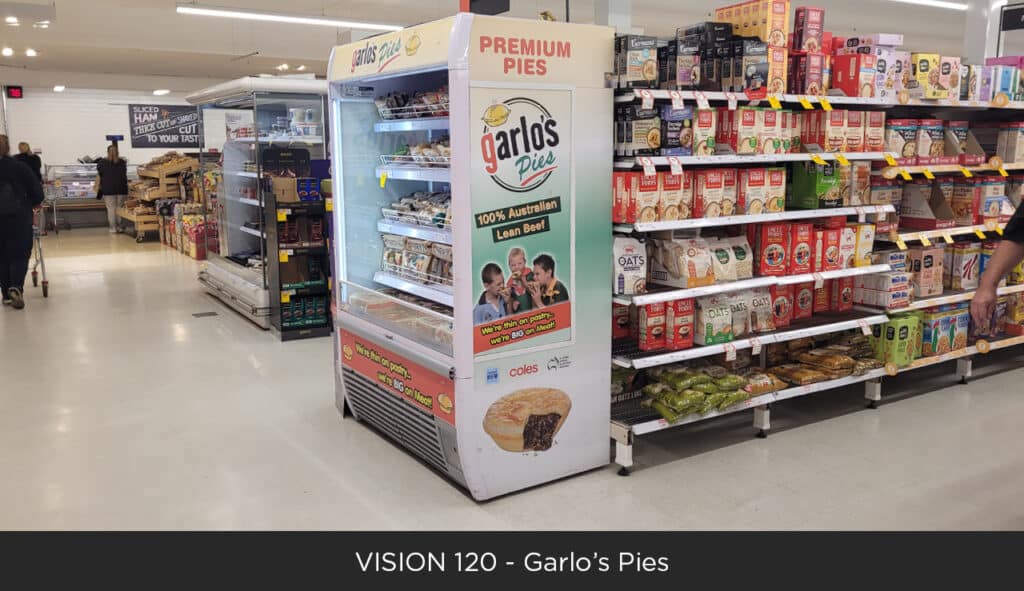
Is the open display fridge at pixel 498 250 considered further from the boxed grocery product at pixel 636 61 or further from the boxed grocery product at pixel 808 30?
the boxed grocery product at pixel 808 30

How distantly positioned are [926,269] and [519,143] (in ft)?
10.6

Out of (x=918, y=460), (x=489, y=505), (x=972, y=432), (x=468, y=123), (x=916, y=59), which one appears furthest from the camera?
(x=916, y=59)

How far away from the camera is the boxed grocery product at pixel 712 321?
4.15 metres

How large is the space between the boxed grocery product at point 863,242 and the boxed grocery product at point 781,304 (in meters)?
0.46

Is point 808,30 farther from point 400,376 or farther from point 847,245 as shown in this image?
point 400,376

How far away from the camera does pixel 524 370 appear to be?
11.8 ft

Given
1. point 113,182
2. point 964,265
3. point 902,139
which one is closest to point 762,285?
point 902,139

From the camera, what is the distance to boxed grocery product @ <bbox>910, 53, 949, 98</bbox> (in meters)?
4.87

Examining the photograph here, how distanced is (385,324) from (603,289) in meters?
1.17

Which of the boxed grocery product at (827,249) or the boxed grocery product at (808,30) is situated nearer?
the boxed grocery product at (808,30)

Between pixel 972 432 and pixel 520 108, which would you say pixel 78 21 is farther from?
pixel 972 432

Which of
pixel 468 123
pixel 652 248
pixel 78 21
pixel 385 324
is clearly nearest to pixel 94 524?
pixel 385 324

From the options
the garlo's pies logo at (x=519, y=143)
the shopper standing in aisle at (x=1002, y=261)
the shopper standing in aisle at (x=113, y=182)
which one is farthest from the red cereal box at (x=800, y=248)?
the shopper standing in aisle at (x=113, y=182)

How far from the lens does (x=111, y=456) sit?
418 centimetres
